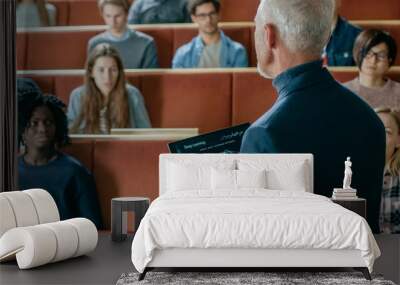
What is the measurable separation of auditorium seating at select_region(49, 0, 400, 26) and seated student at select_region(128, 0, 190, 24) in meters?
0.37

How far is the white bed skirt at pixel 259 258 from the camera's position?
16.3 feet

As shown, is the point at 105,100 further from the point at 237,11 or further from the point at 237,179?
the point at 237,179

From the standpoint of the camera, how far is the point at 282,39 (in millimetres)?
7137

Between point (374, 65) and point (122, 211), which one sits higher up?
point (374, 65)

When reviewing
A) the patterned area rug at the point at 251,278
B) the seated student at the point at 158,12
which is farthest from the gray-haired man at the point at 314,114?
the patterned area rug at the point at 251,278

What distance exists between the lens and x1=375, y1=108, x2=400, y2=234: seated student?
23.8 ft

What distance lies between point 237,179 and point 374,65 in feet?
6.37

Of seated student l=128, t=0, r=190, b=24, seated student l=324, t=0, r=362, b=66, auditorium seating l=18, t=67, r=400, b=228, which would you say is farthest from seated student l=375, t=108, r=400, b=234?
seated student l=128, t=0, r=190, b=24

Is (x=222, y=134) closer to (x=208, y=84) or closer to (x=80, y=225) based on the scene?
(x=208, y=84)

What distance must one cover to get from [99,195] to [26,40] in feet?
5.79

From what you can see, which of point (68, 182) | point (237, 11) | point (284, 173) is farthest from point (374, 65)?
point (68, 182)

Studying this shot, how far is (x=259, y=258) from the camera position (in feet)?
16.3

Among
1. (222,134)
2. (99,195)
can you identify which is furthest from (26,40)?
(222,134)

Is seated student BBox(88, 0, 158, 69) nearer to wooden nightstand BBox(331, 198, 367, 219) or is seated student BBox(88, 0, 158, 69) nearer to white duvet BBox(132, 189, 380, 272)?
wooden nightstand BBox(331, 198, 367, 219)
